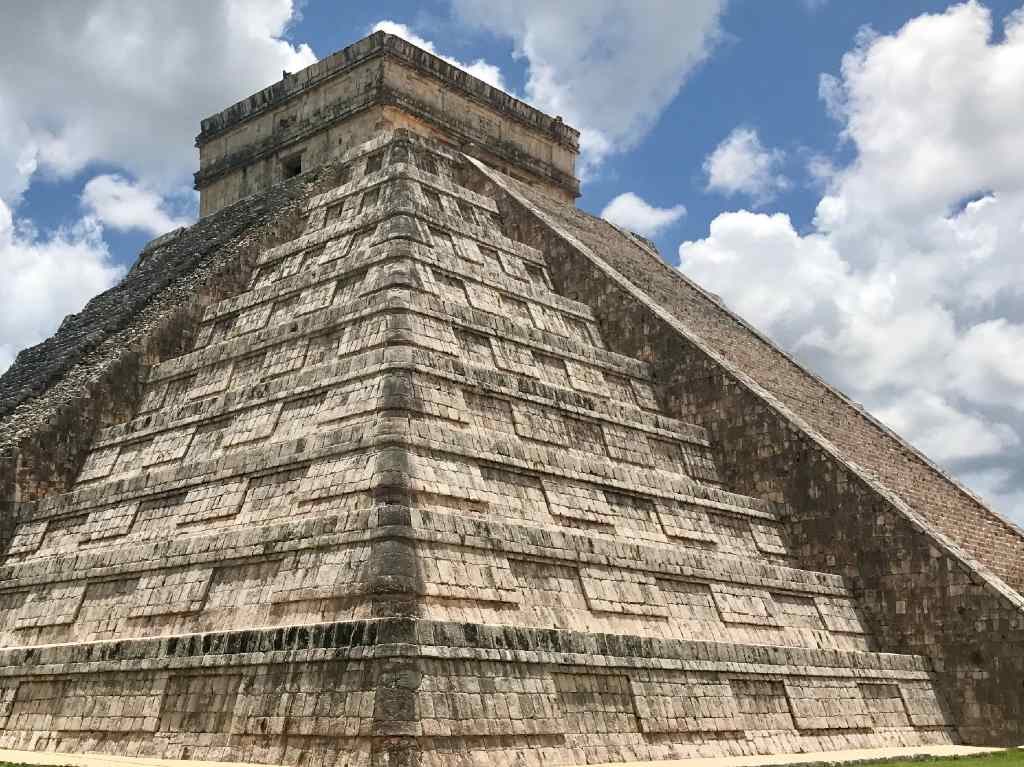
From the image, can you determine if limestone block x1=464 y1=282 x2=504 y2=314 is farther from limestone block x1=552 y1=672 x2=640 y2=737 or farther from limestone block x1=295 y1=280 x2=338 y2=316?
limestone block x1=552 y1=672 x2=640 y2=737

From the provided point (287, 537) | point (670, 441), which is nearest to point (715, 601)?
point (670, 441)

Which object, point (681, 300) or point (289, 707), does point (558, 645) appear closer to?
point (289, 707)

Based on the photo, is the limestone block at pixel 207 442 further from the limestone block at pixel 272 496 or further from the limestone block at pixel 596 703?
the limestone block at pixel 596 703

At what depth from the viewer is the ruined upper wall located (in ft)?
66.5

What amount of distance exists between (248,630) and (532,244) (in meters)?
9.60

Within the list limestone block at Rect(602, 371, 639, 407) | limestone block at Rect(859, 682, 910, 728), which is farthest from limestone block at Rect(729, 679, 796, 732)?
limestone block at Rect(602, 371, 639, 407)

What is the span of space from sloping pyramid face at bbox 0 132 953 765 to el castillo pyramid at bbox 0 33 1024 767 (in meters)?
0.04

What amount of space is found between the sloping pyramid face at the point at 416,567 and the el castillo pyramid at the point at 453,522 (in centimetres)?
4

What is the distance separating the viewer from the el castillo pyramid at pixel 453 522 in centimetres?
971

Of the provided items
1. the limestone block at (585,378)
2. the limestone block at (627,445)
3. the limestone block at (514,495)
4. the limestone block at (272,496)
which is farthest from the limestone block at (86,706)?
the limestone block at (585,378)

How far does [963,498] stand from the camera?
16.9 m

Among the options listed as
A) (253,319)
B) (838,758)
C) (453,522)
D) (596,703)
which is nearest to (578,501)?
(453,522)

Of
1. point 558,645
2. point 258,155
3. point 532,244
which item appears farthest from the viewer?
point 258,155

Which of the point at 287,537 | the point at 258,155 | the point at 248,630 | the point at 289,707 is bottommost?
the point at 289,707
